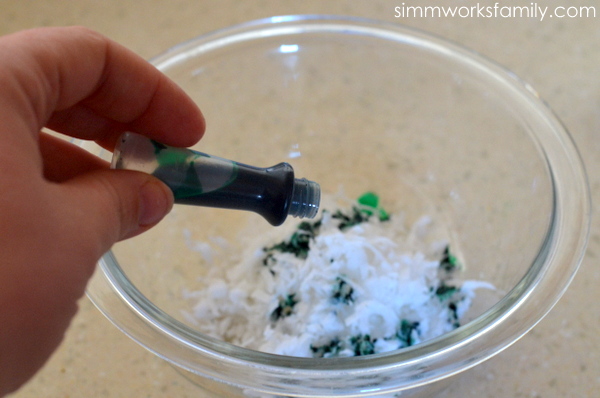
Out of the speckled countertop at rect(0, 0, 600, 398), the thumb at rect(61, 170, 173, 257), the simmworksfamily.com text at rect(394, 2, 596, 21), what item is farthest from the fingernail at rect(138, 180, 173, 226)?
the simmworksfamily.com text at rect(394, 2, 596, 21)

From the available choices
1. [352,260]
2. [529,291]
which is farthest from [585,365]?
[352,260]

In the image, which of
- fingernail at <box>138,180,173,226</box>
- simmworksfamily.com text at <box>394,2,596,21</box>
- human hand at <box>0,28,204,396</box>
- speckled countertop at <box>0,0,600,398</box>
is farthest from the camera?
simmworksfamily.com text at <box>394,2,596,21</box>

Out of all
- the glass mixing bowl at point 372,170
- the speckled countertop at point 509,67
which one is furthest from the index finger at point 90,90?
the speckled countertop at point 509,67

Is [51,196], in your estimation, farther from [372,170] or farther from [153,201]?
[372,170]

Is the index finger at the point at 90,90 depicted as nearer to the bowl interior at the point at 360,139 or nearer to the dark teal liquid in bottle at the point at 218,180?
the dark teal liquid in bottle at the point at 218,180

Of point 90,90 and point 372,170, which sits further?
point 372,170

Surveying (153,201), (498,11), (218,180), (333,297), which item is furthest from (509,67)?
(153,201)

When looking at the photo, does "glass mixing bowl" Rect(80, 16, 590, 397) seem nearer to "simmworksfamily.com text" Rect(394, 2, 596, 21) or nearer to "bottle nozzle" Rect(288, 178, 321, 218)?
"bottle nozzle" Rect(288, 178, 321, 218)
